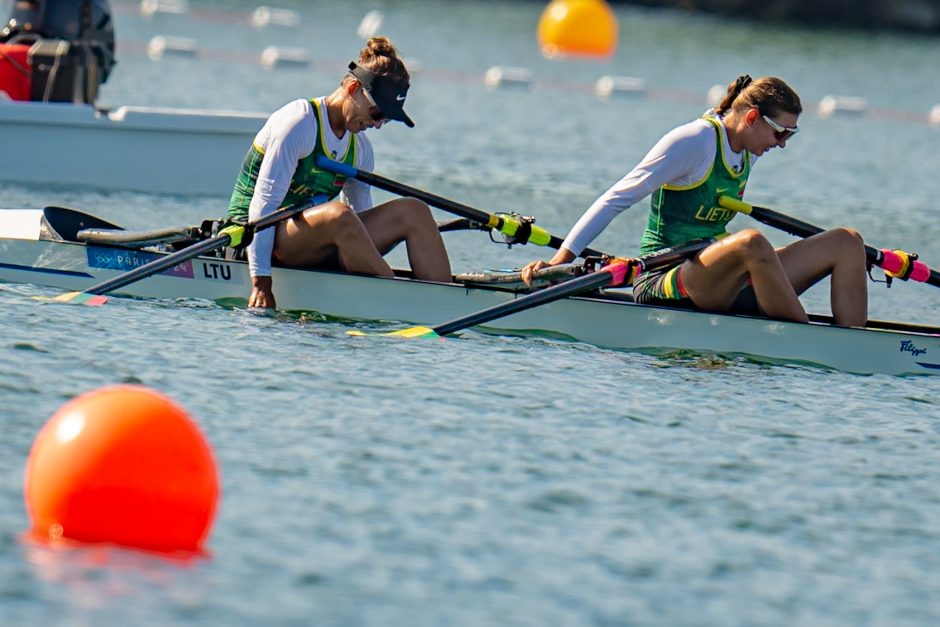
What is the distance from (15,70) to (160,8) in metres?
18.3

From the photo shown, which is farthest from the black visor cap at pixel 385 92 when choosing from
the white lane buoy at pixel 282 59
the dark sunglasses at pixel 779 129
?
the white lane buoy at pixel 282 59

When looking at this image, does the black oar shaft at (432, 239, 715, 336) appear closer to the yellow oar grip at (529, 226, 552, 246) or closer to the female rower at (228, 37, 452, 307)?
the female rower at (228, 37, 452, 307)

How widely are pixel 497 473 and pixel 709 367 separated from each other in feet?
7.48

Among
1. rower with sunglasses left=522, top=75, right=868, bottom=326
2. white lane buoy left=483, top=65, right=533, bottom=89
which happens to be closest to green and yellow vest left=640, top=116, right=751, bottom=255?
rower with sunglasses left=522, top=75, right=868, bottom=326

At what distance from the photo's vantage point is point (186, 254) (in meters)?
8.61

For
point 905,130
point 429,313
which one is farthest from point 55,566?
point 905,130

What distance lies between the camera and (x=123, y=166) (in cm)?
1368

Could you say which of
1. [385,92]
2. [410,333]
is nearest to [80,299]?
[410,333]

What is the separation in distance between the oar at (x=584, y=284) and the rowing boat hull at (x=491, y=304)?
312mm

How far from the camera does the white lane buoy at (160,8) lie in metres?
30.9

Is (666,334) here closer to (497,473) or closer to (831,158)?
(497,473)

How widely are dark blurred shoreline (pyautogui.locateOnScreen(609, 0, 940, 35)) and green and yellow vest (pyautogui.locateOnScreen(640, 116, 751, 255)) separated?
3325 centimetres

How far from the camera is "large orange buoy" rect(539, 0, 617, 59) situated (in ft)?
100

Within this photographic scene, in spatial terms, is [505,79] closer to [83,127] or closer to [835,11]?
[83,127]
